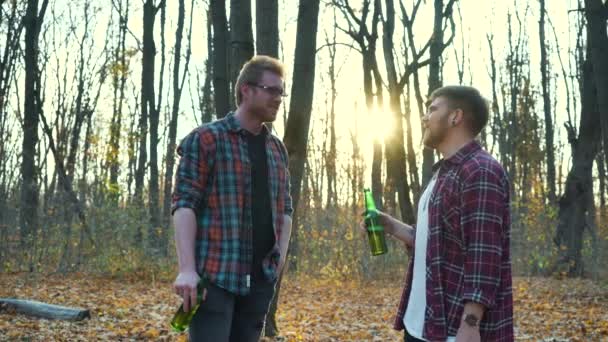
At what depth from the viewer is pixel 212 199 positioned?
10.5 ft

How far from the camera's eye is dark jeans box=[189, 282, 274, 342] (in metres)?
3.10

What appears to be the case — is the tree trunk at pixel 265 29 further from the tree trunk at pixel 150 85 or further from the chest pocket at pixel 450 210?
the tree trunk at pixel 150 85

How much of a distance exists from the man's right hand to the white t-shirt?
885 millimetres

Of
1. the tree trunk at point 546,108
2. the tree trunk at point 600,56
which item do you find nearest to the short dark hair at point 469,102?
the tree trunk at point 600,56

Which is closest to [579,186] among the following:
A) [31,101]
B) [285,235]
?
[31,101]

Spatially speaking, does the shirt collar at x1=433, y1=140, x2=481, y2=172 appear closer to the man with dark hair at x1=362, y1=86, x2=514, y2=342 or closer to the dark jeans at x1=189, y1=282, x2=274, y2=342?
the man with dark hair at x1=362, y1=86, x2=514, y2=342

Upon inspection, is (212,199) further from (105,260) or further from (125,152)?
(125,152)

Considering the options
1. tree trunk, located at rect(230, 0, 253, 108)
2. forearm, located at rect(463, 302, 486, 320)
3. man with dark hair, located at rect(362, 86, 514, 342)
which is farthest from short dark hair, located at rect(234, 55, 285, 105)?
tree trunk, located at rect(230, 0, 253, 108)

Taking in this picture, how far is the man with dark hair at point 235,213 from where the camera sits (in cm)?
311

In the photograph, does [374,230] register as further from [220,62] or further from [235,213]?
[220,62]

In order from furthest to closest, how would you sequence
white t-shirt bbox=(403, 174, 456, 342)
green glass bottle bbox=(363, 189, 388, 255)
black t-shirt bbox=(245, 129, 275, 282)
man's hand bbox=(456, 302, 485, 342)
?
1. green glass bottle bbox=(363, 189, 388, 255)
2. black t-shirt bbox=(245, 129, 275, 282)
3. white t-shirt bbox=(403, 174, 456, 342)
4. man's hand bbox=(456, 302, 485, 342)

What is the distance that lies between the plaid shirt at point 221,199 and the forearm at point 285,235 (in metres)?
0.14

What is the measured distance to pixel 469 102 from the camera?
10.0 ft

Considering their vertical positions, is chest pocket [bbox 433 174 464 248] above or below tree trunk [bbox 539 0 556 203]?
below
